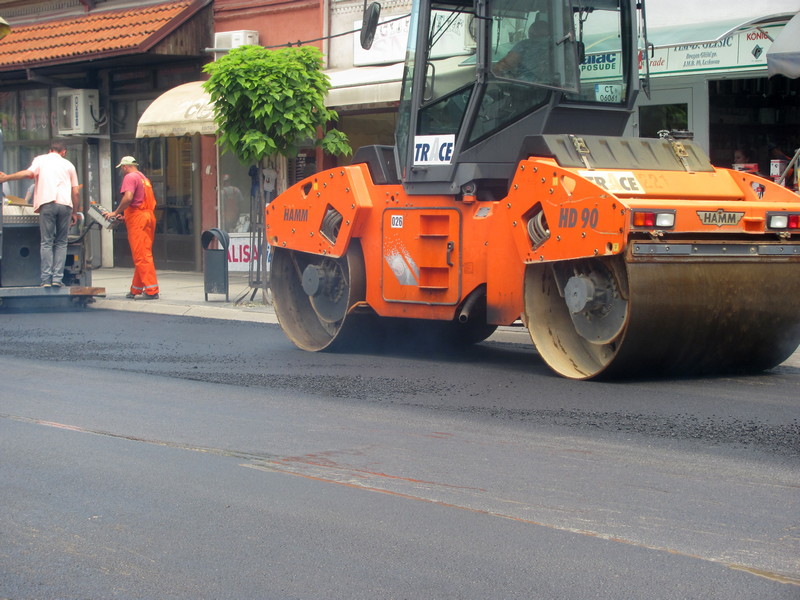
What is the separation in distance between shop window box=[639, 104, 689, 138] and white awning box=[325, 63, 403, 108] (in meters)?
3.14

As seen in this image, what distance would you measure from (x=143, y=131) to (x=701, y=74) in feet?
30.0

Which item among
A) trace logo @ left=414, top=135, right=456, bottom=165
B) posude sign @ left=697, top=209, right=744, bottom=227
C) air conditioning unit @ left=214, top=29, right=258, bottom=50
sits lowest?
posude sign @ left=697, top=209, right=744, bottom=227

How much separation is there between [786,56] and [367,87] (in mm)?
6211

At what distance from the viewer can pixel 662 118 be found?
584 inches

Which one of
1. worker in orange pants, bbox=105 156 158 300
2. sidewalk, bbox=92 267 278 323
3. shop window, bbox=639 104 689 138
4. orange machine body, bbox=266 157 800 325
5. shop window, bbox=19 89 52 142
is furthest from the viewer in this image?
shop window, bbox=19 89 52 142

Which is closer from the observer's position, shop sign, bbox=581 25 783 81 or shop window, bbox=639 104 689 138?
shop sign, bbox=581 25 783 81

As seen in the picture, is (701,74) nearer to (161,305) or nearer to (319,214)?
(319,214)

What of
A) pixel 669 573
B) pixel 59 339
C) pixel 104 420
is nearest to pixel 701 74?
pixel 59 339

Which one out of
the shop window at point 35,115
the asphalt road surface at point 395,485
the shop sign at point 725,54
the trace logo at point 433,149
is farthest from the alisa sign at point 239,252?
the asphalt road surface at point 395,485

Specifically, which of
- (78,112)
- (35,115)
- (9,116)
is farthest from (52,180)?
(9,116)

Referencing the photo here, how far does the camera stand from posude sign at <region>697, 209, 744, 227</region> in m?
7.73

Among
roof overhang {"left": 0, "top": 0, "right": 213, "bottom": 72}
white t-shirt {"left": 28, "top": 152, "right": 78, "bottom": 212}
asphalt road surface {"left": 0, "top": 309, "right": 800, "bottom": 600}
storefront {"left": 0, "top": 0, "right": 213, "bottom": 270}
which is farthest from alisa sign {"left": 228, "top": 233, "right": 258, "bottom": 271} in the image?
asphalt road surface {"left": 0, "top": 309, "right": 800, "bottom": 600}

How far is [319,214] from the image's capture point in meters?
10.1

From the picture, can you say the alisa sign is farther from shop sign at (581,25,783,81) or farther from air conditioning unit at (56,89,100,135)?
shop sign at (581,25,783,81)
